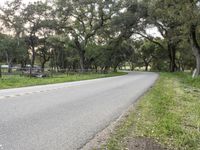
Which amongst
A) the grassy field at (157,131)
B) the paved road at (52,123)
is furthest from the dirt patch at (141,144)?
the paved road at (52,123)

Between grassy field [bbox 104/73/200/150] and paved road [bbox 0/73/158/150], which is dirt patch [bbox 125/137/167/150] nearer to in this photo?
grassy field [bbox 104/73/200/150]

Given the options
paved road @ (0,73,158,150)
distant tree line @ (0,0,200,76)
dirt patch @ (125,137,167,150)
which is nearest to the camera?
dirt patch @ (125,137,167,150)

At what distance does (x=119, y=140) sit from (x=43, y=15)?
45.9 m

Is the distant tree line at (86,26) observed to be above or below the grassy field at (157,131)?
above

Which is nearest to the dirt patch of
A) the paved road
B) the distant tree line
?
the paved road

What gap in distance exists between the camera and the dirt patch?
5021 mm

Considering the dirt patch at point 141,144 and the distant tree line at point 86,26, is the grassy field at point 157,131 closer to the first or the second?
the dirt patch at point 141,144

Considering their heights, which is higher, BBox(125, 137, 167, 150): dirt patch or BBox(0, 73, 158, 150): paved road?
BBox(0, 73, 158, 150): paved road

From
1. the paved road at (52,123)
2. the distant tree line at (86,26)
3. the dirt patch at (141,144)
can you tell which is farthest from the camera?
the distant tree line at (86,26)

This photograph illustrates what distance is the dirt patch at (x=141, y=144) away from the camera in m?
5.02

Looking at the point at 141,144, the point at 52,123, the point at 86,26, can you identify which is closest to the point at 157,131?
the point at 141,144

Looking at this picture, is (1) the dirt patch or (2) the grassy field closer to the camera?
(1) the dirt patch

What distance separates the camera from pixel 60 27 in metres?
46.1

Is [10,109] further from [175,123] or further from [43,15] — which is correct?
[43,15]
